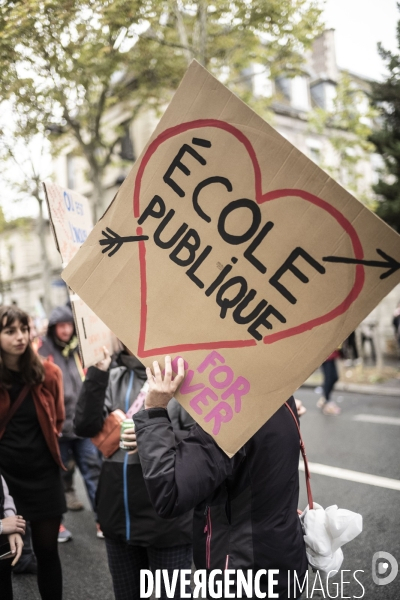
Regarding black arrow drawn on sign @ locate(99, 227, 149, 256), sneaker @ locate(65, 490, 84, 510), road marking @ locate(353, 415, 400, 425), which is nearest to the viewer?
black arrow drawn on sign @ locate(99, 227, 149, 256)

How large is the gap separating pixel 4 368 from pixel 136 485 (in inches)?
39.3

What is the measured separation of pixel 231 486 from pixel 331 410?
255 inches

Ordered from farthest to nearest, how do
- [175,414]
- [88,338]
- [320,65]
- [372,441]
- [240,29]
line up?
[320,65]
[240,29]
[372,441]
[88,338]
[175,414]

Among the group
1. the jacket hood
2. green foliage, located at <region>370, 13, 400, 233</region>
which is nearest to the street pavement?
the jacket hood

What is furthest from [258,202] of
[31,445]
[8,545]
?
[31,445]

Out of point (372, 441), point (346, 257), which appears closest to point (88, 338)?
point (346, 257)

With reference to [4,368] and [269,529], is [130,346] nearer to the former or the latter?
[269,529]

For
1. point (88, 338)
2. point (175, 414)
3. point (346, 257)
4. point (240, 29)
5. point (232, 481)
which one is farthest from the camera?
point (240, 29)

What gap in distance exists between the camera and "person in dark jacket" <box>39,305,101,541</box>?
14.3ft

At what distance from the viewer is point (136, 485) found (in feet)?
7.64

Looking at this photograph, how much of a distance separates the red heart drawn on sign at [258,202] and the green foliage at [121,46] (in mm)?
2742

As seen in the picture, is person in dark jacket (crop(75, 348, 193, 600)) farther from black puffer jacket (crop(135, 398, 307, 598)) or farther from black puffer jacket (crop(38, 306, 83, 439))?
black puffer jacket (crop(38, 306, 83, 439))

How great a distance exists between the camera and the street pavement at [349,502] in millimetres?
3236

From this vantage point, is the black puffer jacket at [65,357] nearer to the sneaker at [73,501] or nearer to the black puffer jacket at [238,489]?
the sneaker at [73,501]
